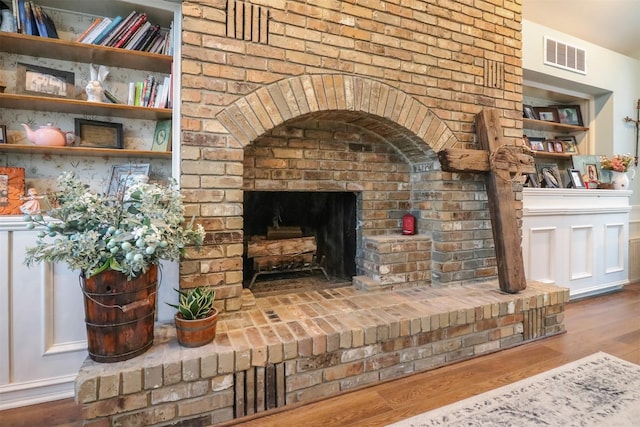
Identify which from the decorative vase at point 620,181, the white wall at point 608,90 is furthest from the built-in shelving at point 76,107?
the decorative vase at point 620,181

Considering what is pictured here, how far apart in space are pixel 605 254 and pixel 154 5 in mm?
4358

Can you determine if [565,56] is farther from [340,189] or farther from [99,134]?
[99,134]

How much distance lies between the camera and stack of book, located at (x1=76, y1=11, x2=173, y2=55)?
68.4 inches

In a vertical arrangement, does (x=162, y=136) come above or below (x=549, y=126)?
below

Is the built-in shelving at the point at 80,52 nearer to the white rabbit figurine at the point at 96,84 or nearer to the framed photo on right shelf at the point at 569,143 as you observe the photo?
the white rabbit figurine at the point at 96,84

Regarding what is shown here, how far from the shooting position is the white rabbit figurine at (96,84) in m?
1.74

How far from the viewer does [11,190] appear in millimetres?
1667

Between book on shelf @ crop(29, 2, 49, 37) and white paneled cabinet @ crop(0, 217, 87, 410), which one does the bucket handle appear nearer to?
white paneled cabinet @ crop(0, 217, 87, 410)

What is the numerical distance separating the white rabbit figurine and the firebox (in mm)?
972

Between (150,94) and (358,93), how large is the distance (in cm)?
121

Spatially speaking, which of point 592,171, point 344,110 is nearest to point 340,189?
point 344,110

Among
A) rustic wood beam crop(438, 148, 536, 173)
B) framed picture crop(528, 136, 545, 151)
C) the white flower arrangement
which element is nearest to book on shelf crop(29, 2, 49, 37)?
the white flower arrangement

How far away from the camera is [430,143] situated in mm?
2197

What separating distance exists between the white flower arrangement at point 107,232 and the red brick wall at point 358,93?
0.93 ft
